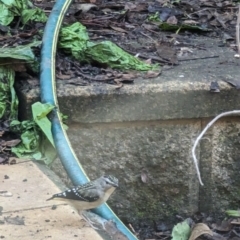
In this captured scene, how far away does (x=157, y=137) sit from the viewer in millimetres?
3914

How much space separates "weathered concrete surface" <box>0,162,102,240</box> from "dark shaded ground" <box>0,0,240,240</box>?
9.5 inches

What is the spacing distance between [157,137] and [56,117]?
21.8 inches

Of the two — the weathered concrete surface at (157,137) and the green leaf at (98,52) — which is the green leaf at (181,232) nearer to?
the weathered concrete surface at (157,137)

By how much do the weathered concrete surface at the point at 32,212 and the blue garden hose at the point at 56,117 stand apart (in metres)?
0.15

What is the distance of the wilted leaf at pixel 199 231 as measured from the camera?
145 inches

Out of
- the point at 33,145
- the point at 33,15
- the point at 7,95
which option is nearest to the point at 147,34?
the point at 33,15

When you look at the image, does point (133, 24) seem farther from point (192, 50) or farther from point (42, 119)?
point (42, 119)

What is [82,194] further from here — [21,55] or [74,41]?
[74,41]

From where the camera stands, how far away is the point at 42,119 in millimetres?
3787

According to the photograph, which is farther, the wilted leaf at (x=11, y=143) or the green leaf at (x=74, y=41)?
the green leaf at (x=74, y=41)

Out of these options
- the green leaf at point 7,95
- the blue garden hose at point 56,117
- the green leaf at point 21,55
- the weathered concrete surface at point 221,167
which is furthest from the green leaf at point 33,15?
the weathered concrete surface at point 221,167

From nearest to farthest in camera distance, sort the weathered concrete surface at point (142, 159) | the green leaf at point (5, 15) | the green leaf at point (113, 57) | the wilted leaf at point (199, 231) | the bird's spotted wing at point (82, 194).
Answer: the bird's spotted wing at point (82, 194) < the wilted leaf at point (199, 231) < the weathered concrete surface at point (142, 159) < the green leaf at point (113, 57) < the green leaf at point (5, 15)

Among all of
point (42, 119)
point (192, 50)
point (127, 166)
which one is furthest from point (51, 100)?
point (192, 50)

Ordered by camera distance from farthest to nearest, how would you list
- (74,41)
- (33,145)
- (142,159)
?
1. (74,41)
2. (142,159)
3. (33,145)
